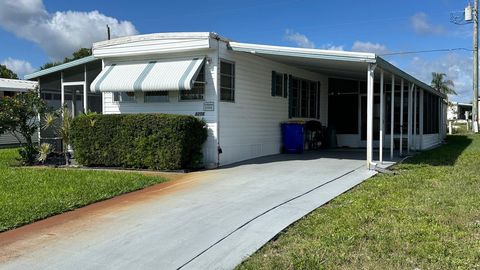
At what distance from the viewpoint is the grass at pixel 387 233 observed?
4.79 metres

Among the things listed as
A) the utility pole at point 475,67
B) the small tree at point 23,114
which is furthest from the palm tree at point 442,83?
the small tree at point 23,114

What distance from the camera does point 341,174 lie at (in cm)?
1052

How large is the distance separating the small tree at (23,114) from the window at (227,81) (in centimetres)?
508

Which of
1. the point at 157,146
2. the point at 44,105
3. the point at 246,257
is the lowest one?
the point at 246,257

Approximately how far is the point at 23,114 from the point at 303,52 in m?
7.73

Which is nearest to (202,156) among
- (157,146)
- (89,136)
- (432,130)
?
(157,146)

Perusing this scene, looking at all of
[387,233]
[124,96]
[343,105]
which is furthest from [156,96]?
[343,105]

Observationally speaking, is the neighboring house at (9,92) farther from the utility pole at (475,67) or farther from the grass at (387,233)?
the utility pole at (475,67)

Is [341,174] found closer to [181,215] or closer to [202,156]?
[202,156]

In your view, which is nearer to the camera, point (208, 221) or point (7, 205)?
point (208, 221)

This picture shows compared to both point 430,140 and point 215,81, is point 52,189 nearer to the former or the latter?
point 215,81

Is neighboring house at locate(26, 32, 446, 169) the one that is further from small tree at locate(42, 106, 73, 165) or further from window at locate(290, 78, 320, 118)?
small tree at locate(42, 106, 73, 165)

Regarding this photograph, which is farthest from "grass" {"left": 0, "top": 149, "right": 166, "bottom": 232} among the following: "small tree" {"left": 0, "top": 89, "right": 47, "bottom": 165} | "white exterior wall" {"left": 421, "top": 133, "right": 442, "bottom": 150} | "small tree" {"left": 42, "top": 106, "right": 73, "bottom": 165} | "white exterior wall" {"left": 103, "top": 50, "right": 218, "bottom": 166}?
"white exterior wall" {"left": 421, "top": 133, "right": 442, "bottom": 150}

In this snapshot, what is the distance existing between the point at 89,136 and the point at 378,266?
9.02m
